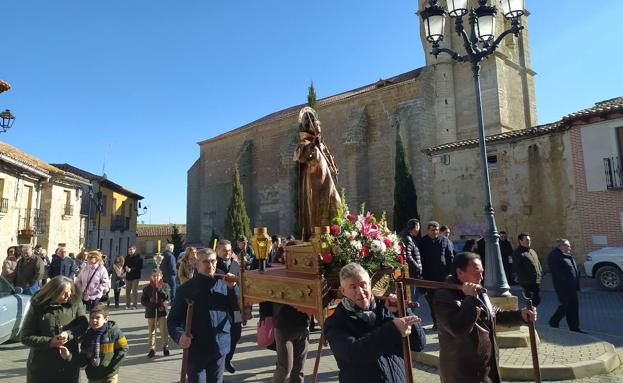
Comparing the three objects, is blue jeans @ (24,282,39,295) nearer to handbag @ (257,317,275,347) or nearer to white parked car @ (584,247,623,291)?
handbag @ (257,317,275,347)

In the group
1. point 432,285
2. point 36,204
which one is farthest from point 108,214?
point 432,285

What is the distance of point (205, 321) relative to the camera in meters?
3.40

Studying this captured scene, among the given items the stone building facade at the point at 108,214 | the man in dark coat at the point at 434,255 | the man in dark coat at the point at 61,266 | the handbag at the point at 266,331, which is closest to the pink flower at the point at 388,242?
the handbag at the point at 266,331

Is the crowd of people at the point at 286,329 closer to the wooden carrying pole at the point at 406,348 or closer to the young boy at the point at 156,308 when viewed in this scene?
the wooden carrying pole at the point at 406,348

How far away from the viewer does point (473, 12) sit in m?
6.92

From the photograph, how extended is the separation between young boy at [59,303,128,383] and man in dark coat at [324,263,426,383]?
Result: 2185mm

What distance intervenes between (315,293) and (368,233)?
A: 0.73 meters

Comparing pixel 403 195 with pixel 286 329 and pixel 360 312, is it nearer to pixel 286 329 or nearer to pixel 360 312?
pixel 286 329

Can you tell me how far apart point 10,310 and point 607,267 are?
14.2 m

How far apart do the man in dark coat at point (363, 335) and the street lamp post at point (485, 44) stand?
4.35 metres

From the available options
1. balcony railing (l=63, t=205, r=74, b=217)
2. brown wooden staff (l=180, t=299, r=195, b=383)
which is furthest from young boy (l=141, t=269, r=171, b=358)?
balcony railing (l=63, t=205, r=74, b=217)

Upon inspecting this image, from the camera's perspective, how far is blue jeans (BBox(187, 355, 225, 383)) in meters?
3.29

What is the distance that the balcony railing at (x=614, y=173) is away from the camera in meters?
13.8

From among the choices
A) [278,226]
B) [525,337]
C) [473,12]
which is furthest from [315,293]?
[278,226]
